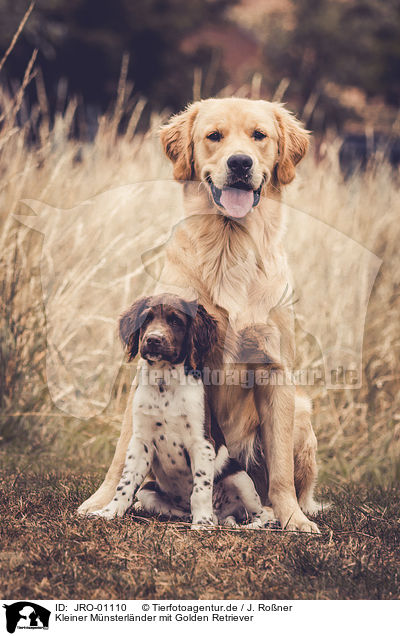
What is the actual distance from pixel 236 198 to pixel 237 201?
0.01 meters

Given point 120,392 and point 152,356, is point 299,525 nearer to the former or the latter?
point 152,356

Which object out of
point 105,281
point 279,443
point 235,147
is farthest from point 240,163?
point 105,281

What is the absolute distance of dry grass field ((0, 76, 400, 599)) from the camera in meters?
2.43

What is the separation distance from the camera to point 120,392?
13.7 ft

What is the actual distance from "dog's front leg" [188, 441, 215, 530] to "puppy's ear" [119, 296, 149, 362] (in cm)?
47

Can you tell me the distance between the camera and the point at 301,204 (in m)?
5.50

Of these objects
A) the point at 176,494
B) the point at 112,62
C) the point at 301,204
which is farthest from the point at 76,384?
the point at 112,62

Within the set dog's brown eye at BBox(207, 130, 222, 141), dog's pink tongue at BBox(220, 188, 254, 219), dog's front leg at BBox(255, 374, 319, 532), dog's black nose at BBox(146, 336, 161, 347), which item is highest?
dog's brown eye at BBox(207, 130, 222, 141)

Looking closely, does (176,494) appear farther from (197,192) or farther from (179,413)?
(197,192)

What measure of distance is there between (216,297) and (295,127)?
36.6 inches

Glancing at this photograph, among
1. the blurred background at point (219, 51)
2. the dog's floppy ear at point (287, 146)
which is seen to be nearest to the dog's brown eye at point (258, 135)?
the dog's floppy ear at point (287, 146)

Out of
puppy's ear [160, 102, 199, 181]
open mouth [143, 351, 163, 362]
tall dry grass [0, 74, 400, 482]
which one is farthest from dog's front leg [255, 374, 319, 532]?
tall dry grass [0, 74, 400, 482]
